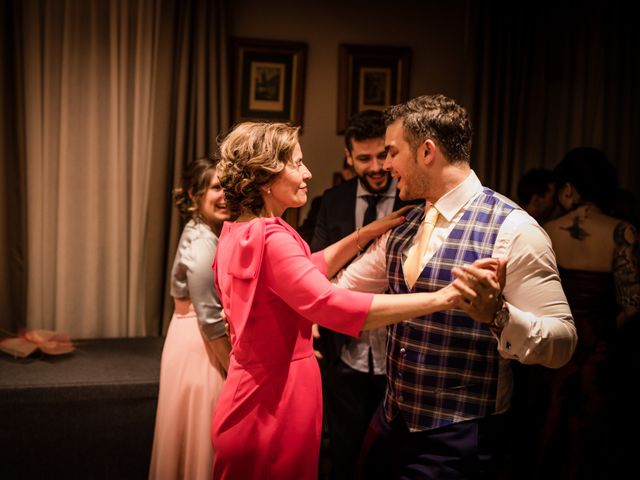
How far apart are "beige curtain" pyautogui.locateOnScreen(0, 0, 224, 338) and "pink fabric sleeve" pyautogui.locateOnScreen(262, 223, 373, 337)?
204cm

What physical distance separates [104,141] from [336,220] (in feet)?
5.46

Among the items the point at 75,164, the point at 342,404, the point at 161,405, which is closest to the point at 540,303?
the point at 342,404

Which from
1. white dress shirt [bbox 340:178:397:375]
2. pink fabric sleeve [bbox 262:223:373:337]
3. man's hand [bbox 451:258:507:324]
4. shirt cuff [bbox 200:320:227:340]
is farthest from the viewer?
white dress shirt [bbox 340:178:397:375]

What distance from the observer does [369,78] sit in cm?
390

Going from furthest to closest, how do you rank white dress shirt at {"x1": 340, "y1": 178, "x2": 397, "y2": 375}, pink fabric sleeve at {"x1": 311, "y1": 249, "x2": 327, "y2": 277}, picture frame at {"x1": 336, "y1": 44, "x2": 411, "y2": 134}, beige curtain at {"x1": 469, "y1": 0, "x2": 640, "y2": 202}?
beige curtain at {"x1": 469, "y1": 0, "x2": 640, "y2": 202} → picture frame at {"x1": 336, "y1": 44, "x2": 411, "y2": 134} → white dress shirt at {"x1": 340, "y1": 178, "x2": 397, "y2": 375} → pink fabric sleeve at {"x1": 311, "y1": 249, "x2": 327, "y2": 277}

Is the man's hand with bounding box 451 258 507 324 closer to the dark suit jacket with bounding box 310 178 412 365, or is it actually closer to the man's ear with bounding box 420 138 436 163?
the man's ear with bounding box 420 138 436 163

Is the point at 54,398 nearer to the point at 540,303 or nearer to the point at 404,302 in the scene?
the point at 404,302

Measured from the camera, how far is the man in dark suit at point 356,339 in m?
2.51

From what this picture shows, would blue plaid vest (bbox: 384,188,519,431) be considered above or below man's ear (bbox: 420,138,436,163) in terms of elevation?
below

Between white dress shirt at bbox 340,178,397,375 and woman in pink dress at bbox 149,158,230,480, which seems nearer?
woman in pink dress at bbox 149,158,230,480

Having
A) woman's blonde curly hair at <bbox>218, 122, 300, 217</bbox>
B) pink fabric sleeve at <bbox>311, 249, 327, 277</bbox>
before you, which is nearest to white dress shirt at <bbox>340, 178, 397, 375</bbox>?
pink fabric sleeve at <bbox>311, 249, 327, 277</bbox>

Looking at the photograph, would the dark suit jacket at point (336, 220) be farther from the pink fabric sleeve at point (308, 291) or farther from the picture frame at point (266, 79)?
the picture frame at point (266, 79)

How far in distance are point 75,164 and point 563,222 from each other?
2578 millimetres

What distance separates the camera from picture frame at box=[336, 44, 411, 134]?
3854 mm
